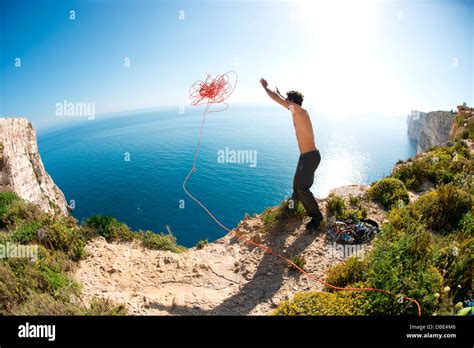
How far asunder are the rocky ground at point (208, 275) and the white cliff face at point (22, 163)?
9.47 m

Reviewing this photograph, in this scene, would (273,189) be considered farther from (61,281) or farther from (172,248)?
(61,281)

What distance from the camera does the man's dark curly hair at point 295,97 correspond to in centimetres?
668

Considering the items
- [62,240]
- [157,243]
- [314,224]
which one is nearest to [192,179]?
[157,243]

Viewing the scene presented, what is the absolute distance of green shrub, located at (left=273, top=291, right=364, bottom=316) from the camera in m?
3.91

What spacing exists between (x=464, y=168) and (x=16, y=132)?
25883mm

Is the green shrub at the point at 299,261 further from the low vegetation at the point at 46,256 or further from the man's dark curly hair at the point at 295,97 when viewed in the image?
the man's dark curly hair at the point at 295,97

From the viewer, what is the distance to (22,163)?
1577 centimetres

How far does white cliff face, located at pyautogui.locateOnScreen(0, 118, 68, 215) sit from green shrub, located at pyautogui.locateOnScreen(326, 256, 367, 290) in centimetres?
1432

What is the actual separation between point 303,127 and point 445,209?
466 cm

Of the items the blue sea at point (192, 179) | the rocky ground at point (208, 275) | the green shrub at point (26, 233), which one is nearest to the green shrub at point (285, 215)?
the rocky ground at point (208, 275)

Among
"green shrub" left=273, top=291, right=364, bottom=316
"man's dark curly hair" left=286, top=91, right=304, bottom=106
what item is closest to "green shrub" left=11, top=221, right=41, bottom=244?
"green shrub" left=273, top=291, right=364, bottom=316

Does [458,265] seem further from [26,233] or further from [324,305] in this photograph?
[26,233]

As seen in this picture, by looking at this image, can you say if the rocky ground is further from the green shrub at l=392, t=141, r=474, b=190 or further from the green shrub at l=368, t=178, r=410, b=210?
the green shrub at l=392, t=141, r=474, b=190
